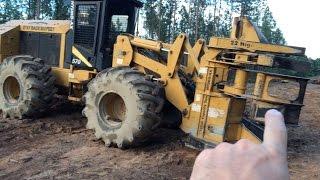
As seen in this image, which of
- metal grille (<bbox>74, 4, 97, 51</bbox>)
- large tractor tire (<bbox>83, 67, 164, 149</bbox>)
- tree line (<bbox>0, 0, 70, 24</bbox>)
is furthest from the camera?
tree line (<bbox>0, 0, 70, 24</bbox>)

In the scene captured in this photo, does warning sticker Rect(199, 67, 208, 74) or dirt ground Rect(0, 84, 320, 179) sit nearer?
dirt ground Rect(0, 84, 320, 179)

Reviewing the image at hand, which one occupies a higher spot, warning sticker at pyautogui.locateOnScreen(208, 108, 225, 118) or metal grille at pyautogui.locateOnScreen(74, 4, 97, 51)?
metal grille at pyautogui.locateOnScreen(74, 4, 97, 51)

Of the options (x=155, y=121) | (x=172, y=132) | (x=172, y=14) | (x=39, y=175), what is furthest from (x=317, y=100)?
(x=172, y=14)

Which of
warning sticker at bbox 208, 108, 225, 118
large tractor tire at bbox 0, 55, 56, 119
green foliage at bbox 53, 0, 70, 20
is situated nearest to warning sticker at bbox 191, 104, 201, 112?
warning sticker at bbox 208, 108, 225, 118

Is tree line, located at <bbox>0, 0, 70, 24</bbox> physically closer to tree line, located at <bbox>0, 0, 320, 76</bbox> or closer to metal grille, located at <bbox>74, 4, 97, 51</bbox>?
tree line, located at <bbox>0, 0, 320, 76</bbox>

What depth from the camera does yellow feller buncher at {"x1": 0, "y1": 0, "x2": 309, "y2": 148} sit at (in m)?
7.39

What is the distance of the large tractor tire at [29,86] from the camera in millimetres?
9570

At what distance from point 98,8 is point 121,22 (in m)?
0.69

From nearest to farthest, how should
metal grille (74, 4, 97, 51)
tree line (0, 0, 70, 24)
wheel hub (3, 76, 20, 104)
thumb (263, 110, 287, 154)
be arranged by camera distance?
thumb (263, 110, 287, 154) < metal grille (74, 4, 97, 51) < wheel hub (3, 76, 20, 104) < tree line (0, 0, 70, 24)

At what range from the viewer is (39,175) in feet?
22.1

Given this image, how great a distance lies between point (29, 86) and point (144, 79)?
2.86m

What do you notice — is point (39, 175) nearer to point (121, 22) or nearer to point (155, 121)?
point (155, 121)

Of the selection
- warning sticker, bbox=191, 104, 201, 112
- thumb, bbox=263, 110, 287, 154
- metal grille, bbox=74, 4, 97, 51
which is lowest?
warning sticker, bbox=191, 104, 201, 112

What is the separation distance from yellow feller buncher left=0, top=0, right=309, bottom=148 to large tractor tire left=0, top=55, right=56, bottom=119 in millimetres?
19
